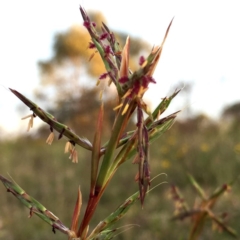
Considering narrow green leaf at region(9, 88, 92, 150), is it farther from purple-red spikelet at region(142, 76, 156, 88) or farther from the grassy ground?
the grassy ground

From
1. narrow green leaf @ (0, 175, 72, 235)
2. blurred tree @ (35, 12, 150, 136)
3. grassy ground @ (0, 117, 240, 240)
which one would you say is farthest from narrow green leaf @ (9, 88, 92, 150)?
blurred tree @ (35, 12, 150, 136)

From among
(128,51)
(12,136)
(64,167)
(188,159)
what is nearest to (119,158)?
(128,51)

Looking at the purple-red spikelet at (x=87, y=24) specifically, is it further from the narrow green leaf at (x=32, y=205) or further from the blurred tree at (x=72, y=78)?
the blurred tree at (x=72, y=78)

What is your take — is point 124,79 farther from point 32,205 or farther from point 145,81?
point 32,205

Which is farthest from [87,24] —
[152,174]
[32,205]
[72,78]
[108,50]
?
A: [72,78]

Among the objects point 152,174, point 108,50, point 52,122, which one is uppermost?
point 108,50

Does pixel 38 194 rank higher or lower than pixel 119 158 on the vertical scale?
lower

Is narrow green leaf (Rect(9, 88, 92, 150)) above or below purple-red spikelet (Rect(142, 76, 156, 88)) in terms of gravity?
below

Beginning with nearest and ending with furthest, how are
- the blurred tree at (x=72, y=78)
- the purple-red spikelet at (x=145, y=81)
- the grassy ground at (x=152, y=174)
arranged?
the purple-red spikelet at (x=145, y=81) < the grassy ground at (x=152, y=174) < the blurred tree at (x=72, y=78)

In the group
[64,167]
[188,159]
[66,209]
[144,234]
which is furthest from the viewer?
[64,167]

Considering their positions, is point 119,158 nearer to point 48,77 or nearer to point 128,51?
point 128,51

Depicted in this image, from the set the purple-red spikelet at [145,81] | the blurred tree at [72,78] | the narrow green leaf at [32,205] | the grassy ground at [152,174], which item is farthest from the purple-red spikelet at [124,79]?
the blurred tree at [72,78]
